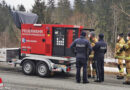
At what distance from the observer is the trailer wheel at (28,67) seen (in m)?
8.64

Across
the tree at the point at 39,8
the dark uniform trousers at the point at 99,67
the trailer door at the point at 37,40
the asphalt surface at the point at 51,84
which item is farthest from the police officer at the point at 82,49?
the tree at the point at 39,8

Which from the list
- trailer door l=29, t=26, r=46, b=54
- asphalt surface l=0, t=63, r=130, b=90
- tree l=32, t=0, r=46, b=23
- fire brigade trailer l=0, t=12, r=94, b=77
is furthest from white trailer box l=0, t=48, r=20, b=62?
tree l=32, t=0, r=46, b=23

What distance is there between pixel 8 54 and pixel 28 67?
1545mm

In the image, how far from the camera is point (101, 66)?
310 inches

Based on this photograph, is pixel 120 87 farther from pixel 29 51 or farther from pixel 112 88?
pixel 29 51

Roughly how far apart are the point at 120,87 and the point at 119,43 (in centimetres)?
212

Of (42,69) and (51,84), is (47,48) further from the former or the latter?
(51,84)

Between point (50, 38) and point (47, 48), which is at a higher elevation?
point (50, 38)

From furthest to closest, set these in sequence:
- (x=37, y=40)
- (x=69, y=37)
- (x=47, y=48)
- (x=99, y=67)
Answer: (x=37, y=40), (x=47, y=48), (x=69, y=37), (x=99, y=67)

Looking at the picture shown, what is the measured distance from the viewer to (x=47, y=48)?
8.55m

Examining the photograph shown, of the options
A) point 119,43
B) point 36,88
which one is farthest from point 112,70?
point 36,88

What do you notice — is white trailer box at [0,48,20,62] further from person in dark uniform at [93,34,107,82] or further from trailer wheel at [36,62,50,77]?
person in dark uniform at [93,34,107,82]

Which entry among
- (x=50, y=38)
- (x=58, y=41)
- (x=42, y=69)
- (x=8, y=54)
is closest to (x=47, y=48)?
(x=50, y=38)

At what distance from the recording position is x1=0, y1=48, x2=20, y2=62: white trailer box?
945 centimetres
